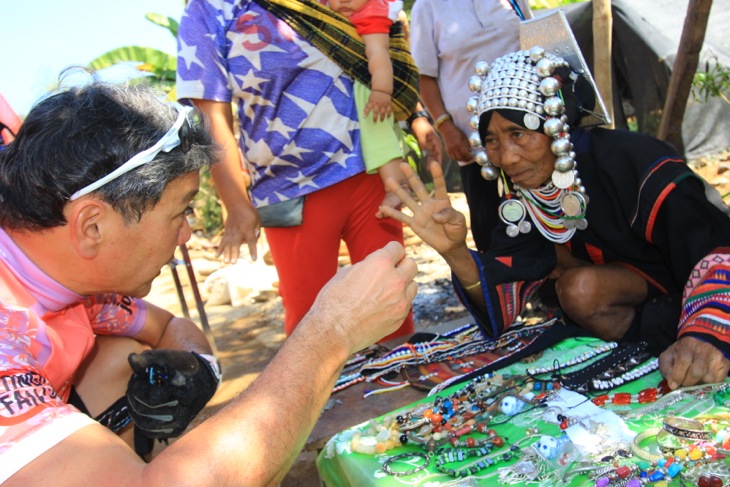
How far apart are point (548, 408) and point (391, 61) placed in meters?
1.78

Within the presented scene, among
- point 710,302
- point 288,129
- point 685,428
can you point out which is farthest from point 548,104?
point 685,428

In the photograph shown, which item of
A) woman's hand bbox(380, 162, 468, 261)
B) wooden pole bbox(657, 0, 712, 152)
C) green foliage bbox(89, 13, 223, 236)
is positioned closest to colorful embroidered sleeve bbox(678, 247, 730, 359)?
woman's hand bbox(380, 162, 468, 261)

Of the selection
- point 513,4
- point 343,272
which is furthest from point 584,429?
point 513,4

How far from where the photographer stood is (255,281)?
274 inches

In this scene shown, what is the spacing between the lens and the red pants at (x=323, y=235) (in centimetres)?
300

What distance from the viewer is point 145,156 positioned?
167 cm

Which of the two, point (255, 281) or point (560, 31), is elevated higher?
point (560, 31)

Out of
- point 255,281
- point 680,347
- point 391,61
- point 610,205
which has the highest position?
point 391,61

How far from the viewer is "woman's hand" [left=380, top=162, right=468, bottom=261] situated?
7.91 ft

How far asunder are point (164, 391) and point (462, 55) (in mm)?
2335

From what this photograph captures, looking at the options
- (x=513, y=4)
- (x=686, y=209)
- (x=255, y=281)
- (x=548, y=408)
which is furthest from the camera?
(x=255, y=281)

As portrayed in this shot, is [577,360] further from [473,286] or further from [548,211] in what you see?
[548,211]

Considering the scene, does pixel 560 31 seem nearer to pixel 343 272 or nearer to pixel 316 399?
pixel 343 272

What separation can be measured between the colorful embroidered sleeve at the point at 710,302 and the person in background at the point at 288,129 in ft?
4.37
